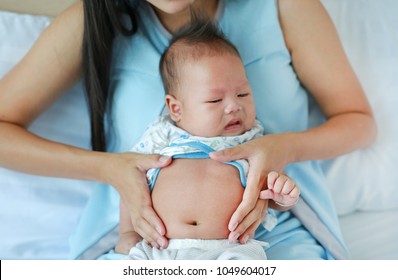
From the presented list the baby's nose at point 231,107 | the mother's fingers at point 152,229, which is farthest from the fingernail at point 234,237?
the baby's nose at point 231,107

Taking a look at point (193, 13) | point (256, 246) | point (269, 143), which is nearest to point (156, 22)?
point (193, 13)

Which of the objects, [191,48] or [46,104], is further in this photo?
[46,104]

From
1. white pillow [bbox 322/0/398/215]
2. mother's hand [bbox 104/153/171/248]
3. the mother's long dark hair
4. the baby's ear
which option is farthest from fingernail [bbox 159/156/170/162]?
white pillow [bbox 322/0/398/215]

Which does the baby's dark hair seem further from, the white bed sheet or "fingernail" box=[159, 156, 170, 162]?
the white bed sheet

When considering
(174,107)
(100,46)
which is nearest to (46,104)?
(100,46)

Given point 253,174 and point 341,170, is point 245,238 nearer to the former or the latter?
point 253,174

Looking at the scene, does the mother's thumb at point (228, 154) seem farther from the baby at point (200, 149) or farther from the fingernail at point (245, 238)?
the fingernail at point (245, 238)

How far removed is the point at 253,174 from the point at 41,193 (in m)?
0.55

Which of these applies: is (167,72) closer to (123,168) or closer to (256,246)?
(123,168)

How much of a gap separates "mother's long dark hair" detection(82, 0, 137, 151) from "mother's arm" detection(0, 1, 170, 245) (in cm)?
5

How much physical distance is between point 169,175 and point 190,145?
0.07 meters

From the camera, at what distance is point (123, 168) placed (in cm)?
122

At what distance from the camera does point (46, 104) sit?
54.7 inches

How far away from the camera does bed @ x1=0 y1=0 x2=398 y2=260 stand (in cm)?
139
